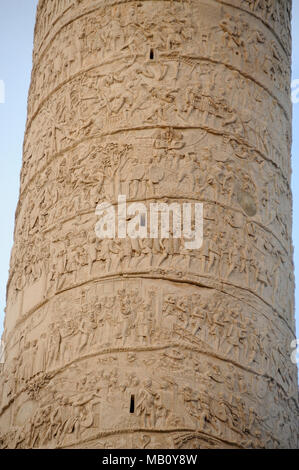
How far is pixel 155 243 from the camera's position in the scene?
9008 millimetres

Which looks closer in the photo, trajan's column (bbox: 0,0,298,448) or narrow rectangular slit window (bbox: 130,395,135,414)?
narrow rectangular slit window (bbox: 130,395,135,414)

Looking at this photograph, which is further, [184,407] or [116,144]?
[116,144]

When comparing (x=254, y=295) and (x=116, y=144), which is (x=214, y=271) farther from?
(x=116, y=144)

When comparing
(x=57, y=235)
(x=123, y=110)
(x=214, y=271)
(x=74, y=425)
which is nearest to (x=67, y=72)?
(x=123, y=110)

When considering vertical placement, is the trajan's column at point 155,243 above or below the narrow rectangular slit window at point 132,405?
above

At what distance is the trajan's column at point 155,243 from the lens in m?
8.62

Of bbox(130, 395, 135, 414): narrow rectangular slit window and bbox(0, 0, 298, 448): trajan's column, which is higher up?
bbox(0, 0, 298, 448): trajan's column

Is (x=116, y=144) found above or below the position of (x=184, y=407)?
above

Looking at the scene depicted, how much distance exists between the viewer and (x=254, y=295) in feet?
30.0

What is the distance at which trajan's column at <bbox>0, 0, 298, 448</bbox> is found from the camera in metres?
8.62

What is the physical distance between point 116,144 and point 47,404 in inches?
71.4

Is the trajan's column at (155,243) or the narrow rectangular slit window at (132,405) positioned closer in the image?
the narrow rectangular slit window at (132,405)
